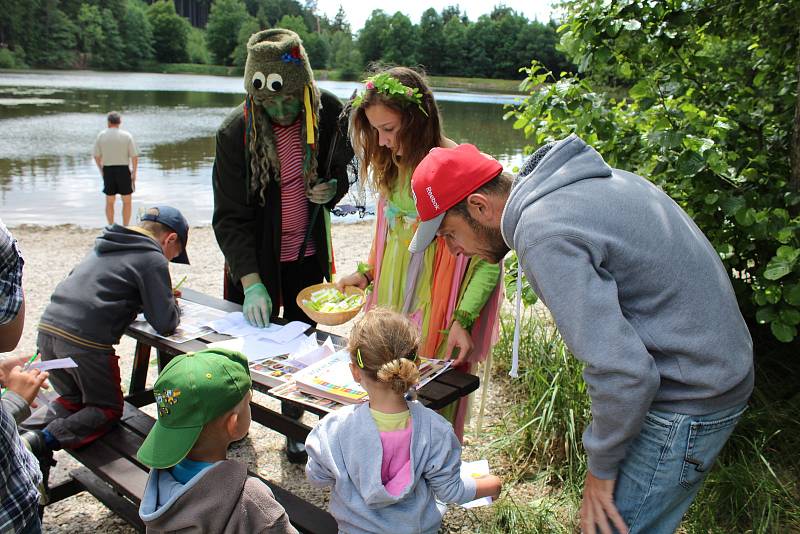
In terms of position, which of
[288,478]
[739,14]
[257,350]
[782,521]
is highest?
[739,14]

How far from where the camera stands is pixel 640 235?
1.43 metres

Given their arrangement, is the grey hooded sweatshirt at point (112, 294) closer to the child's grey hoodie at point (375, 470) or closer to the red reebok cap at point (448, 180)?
the child's grey hoodie at point (375, 470)

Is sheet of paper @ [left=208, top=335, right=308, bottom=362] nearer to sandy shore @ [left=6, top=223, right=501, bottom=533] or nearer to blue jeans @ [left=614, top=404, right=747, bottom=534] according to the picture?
sandy shore @ [left=6, top=223, right=501, bottom=533]

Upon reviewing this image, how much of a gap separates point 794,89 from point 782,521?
2.19 metres

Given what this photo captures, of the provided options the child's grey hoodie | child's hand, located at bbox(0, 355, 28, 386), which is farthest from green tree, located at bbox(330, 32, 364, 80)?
the child's grey hoodie

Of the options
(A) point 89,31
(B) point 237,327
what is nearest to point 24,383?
(B) point 237,327

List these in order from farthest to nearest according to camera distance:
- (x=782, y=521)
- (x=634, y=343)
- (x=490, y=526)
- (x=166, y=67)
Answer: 1. (x=166, y=67)
2. (x=490, y=526)
3. (x=782, y=521)
4. (x=634, y=343)

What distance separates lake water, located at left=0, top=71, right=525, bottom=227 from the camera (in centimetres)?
1070

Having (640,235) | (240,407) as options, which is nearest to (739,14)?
(640,235)

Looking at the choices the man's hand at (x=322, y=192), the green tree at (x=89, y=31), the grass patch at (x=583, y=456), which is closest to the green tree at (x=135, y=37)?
the green tree at (x=89, y=31)

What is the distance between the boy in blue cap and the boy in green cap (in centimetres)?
120

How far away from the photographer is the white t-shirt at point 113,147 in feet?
30.1

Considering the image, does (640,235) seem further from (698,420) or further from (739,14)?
(739,14)

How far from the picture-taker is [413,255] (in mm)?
2740
